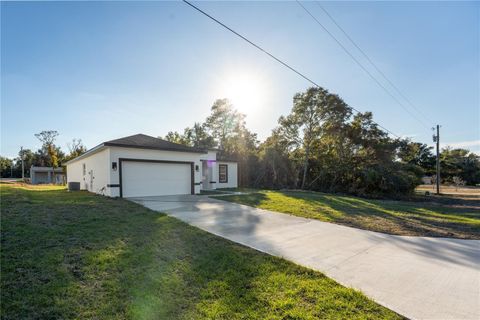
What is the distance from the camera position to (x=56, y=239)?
419cm

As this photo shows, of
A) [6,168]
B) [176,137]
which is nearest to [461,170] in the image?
[176,137]

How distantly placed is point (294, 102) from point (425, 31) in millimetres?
12173

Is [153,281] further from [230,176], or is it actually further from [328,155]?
[328,155]

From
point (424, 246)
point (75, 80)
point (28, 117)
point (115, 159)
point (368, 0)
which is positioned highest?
point (368, 0)

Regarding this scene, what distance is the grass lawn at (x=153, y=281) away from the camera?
246 cm

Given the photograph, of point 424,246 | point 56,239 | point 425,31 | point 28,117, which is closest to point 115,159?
point 28,117

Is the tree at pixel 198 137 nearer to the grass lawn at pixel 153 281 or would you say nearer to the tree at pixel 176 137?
the tree at pixel 176 137

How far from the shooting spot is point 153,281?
3055 mm

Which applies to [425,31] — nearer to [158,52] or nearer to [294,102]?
[158,52]

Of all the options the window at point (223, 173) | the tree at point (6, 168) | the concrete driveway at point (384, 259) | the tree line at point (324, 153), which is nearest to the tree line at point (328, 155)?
the tree line at point (324, 153)

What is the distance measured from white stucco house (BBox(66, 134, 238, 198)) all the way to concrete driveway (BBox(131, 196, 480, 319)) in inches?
235

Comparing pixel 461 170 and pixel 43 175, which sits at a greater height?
pixel 461 170

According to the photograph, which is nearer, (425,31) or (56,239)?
(56,239)

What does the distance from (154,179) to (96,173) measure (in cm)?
355
